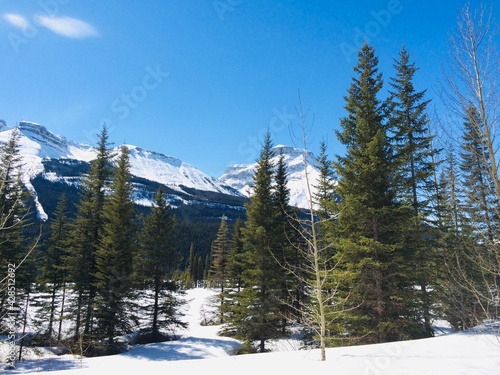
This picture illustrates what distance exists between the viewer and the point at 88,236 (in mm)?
23984

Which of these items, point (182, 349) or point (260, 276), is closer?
point (260, 276)

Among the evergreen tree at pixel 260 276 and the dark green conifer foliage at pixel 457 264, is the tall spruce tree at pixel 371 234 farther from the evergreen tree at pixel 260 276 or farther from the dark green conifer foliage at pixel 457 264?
the evergreen tree at pixel 260 276

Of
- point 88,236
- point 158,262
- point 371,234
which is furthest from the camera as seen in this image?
point 158,262

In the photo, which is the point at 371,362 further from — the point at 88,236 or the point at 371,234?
the point at 88,236

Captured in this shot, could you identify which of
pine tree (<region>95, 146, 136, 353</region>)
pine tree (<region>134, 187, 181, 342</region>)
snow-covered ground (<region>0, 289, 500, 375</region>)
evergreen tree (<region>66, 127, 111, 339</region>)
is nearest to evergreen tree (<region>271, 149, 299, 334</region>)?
pine tree (<region>134, 187, 181, 342</region>)

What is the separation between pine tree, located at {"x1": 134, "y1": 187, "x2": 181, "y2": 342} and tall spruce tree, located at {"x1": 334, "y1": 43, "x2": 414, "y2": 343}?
1617cm

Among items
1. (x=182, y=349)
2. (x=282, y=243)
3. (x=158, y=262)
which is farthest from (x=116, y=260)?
(x=282, y=243)

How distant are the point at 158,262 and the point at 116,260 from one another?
3.74 metres

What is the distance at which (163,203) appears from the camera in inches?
1045

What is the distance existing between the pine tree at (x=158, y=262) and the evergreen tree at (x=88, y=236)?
3295 mm

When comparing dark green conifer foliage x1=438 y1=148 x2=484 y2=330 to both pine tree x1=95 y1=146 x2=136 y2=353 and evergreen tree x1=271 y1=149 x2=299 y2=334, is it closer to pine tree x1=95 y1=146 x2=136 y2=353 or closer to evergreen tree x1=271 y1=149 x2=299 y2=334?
evergreen tree x1=271 y1=149 x2=299 y2=334

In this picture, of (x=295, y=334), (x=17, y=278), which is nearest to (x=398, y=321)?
(x=295, y=334)

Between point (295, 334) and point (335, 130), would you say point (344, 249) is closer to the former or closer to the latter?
point (335, 130)

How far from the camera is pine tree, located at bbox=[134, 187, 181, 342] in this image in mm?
24219
